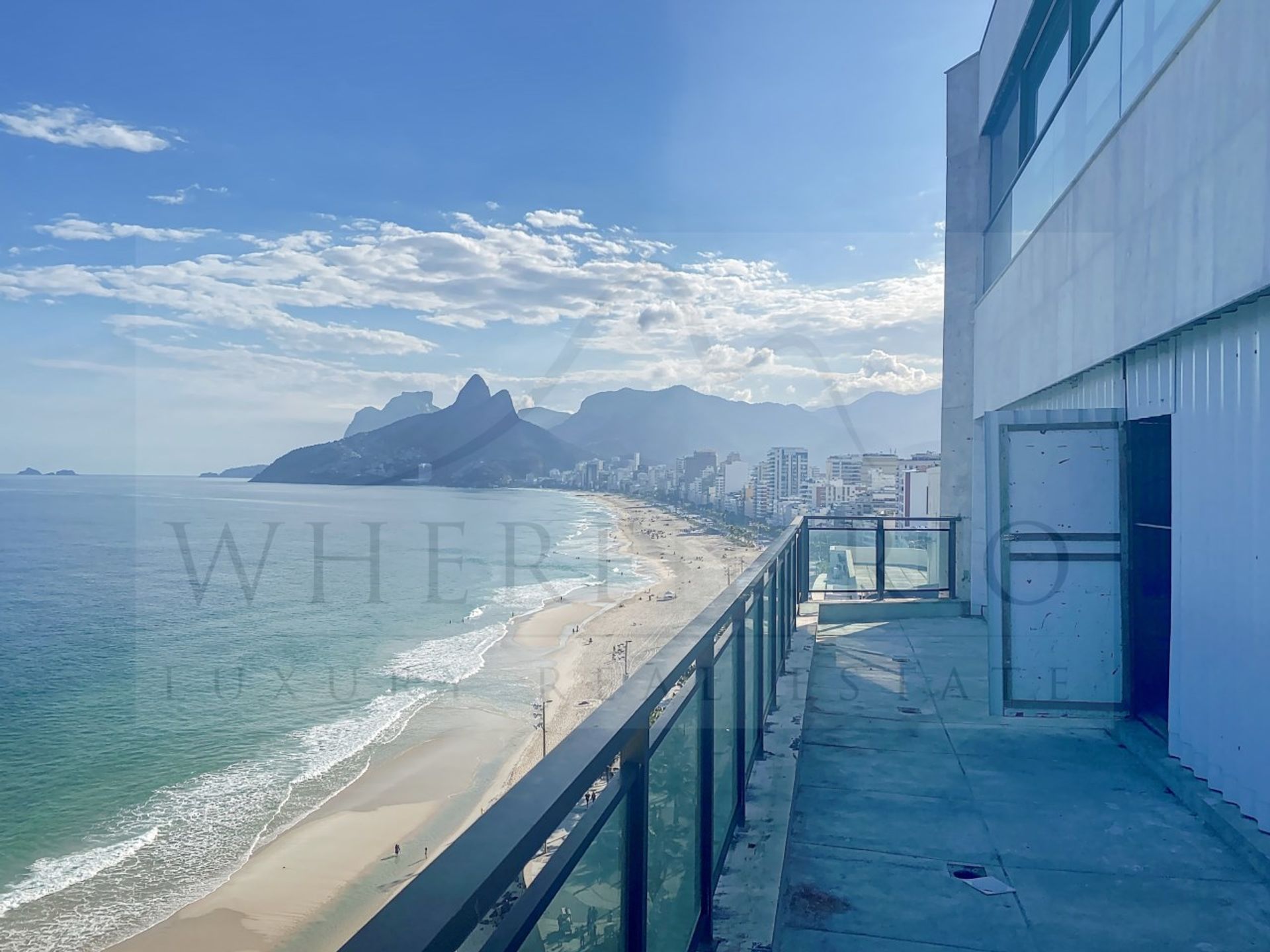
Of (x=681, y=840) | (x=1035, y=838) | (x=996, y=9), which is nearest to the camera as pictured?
(x=681, y=840)

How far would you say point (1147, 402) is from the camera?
4879 mm

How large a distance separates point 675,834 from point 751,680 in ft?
6.38

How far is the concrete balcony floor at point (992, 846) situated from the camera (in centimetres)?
302

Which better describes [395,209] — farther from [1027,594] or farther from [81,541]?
[1027,594]

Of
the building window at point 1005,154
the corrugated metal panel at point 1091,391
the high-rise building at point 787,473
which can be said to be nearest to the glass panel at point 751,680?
the corrugated metal panel at point 1091,391

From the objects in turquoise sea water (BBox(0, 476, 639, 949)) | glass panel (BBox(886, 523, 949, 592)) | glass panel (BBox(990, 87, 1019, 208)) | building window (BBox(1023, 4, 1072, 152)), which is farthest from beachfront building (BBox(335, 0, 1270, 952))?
turquoise sea water (BBox(0, 476, 639, 949))

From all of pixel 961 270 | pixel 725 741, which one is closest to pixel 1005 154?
pixel 961 270

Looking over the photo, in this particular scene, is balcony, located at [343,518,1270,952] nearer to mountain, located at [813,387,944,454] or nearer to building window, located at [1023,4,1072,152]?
building window, located at [1023,4,1072,152]

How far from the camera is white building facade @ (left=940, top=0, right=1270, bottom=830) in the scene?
3584 mm

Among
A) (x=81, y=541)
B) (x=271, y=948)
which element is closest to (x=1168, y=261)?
(x=271, y=948)

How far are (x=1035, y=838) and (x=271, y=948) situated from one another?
1616 cm

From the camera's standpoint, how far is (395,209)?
110688mm

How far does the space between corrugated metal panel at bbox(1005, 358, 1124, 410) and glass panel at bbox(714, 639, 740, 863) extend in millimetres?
3288

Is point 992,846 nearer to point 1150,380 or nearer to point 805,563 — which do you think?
point 1150,380
